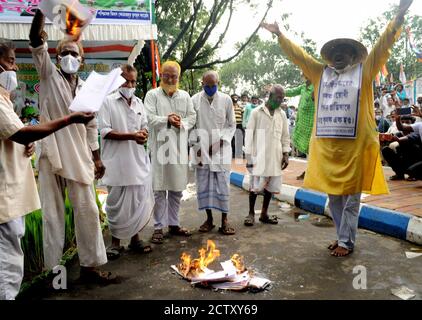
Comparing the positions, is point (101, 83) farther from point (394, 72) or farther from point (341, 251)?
point (394, 72)

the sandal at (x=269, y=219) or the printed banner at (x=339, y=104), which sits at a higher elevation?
the printed banner at (x=339, y=104)

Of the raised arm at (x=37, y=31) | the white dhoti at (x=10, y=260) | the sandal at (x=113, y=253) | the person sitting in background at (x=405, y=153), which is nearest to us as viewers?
the white dhoti at (x=10, y=260)

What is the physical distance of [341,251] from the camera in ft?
13.0

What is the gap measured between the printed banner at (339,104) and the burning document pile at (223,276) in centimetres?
162

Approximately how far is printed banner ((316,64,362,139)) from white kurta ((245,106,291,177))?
1.35 m

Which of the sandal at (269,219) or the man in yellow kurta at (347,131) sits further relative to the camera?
the sandal at (269,219)

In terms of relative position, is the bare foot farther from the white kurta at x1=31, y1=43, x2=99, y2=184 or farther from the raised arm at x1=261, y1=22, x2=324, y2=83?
the white kurta at x1=31, y1=43, x2=99, y2=184

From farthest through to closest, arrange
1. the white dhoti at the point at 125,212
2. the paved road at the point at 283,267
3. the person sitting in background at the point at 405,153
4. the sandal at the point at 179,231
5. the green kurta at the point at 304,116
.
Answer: the green kurta at the point at 304,116, the person sitting in background at the point at 405,153, the sandal at the point at 179,231, the white dhoti at the point at 125,212, the paved road at the point at 283,267

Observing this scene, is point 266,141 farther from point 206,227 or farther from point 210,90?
point 206,227

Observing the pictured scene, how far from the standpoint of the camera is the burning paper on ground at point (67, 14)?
263cm

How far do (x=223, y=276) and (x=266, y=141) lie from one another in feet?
8.68

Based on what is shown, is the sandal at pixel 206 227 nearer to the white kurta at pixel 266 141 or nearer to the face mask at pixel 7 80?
the white kurta at pixel 266 141

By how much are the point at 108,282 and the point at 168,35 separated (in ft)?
38.9

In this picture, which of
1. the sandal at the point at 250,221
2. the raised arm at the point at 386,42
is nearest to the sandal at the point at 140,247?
the sandal at the point at 250,221
